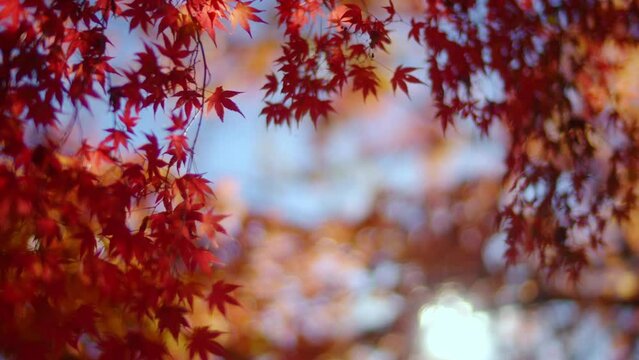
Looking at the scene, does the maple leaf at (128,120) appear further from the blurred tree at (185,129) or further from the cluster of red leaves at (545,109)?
the cluster of red leaves at (545,109)

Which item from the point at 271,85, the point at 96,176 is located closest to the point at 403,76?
the point at 271,85

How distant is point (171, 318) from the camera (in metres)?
3.07

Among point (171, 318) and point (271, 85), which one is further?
point (271, 85)

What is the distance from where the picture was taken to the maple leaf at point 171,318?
3.04m

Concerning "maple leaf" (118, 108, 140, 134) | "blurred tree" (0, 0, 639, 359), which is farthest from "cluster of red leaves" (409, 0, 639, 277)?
"maple leaf" (118, 108, 140, 134)

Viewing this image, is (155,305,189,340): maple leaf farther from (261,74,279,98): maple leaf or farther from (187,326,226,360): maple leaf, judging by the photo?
(261,74,279,98): maple leaf

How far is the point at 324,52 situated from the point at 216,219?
1002mm

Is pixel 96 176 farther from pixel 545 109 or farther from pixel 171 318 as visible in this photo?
pixel 545 109

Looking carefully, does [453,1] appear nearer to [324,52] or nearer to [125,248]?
[324,52]

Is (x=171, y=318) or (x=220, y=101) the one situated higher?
(x=220, y=101)

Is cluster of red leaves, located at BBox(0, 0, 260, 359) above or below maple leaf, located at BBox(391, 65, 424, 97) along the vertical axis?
below

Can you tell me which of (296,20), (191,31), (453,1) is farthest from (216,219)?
(453,1)

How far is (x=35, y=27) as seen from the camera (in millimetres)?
2961

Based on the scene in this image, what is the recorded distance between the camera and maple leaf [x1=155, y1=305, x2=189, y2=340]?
9.98 ft
